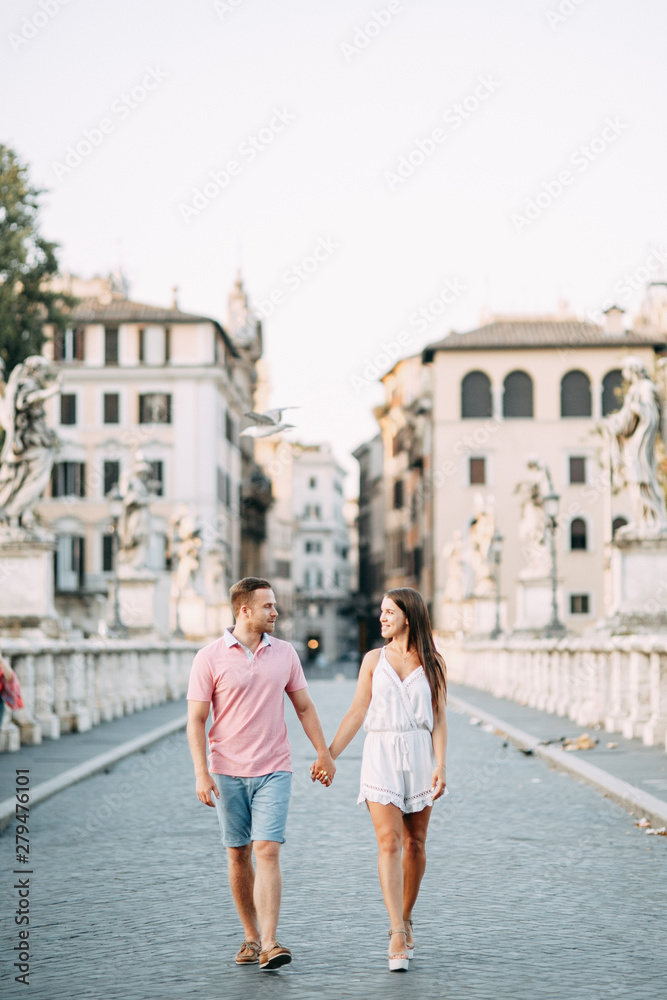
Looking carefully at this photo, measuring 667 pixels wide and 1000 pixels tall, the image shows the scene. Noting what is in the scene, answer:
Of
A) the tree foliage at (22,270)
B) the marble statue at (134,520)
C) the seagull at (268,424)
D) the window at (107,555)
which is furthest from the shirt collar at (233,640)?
the window at (107,555)

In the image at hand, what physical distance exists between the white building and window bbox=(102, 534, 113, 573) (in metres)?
0.07

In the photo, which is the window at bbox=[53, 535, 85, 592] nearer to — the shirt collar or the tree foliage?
the tree foliage

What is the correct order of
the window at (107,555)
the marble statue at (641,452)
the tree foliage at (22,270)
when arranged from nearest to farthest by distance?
the marble statue at (641,452)
the tree foliage at (22,270)
the window at (107,555)

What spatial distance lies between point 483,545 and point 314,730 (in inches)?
1669

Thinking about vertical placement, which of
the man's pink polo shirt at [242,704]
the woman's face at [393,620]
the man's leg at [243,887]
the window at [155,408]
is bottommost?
the man's leg at [243,887]

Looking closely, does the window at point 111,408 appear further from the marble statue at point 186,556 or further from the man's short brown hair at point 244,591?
the man's short brown hair at point 244,591

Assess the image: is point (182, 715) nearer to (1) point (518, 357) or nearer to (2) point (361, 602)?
(1) point (518, 357)

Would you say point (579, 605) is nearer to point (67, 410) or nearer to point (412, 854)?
point (67, 410)

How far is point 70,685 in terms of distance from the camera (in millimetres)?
21109

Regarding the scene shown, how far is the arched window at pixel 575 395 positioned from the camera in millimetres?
79875

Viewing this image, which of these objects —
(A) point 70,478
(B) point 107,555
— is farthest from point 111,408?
(B) point 107,555

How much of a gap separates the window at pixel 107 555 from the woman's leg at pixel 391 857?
67365 millimetres

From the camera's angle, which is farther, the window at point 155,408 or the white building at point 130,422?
the window at point 155,408

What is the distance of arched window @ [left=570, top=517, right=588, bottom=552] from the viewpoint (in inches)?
3049
